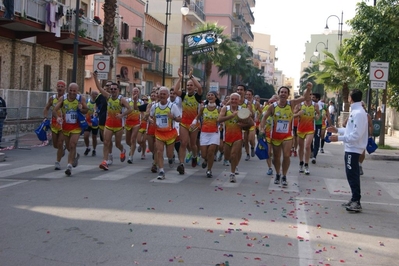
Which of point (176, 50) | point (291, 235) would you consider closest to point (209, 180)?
point (291, 235)

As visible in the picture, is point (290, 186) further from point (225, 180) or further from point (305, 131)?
point (305, 131)

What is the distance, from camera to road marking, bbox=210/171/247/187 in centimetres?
1194

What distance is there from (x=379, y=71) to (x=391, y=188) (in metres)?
9.40

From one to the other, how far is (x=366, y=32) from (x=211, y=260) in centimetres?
2004

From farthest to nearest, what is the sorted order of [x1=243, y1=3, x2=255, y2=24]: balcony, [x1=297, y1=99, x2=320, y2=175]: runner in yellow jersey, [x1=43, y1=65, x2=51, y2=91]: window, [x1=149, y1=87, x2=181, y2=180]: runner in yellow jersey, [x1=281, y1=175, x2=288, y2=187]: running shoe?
1. [x1=243, y1=3, x2=255, y2=24]: balcony
2. [x1=43, y1=65, x2=51, y2=91]: window
3. [x1=297, y1=99, x2=320, y2=175]: runner in yellow jersey
4. [x1=149, y1=87, x2=181, y2=180]: runner in yellow jersey
5. [x1=281, y1=175, x2=288, y2=187]: running shoe

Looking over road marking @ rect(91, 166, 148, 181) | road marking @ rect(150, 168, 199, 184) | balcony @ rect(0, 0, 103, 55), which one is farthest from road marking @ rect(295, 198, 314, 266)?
balcony @ rect(0, 0, 103, 55)

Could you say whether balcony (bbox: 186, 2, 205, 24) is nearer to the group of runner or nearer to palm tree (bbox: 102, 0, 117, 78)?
palm tree (bbox: 102, 0, 117, 78)

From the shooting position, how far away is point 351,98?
9.68m

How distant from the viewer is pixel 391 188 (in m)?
12.9

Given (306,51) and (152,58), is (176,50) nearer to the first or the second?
(152,58)

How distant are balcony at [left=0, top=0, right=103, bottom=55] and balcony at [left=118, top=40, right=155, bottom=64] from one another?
964 cm

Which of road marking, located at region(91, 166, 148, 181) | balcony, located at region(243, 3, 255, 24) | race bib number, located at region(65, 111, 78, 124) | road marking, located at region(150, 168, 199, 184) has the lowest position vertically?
road marking, located at region(91, 166, 148, 181)

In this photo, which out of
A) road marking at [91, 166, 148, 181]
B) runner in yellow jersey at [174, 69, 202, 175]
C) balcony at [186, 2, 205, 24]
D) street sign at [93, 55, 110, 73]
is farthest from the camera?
balcony at [186, 2, 205, 24]

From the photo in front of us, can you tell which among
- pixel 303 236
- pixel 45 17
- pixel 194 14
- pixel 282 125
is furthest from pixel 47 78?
pixel 194 14
